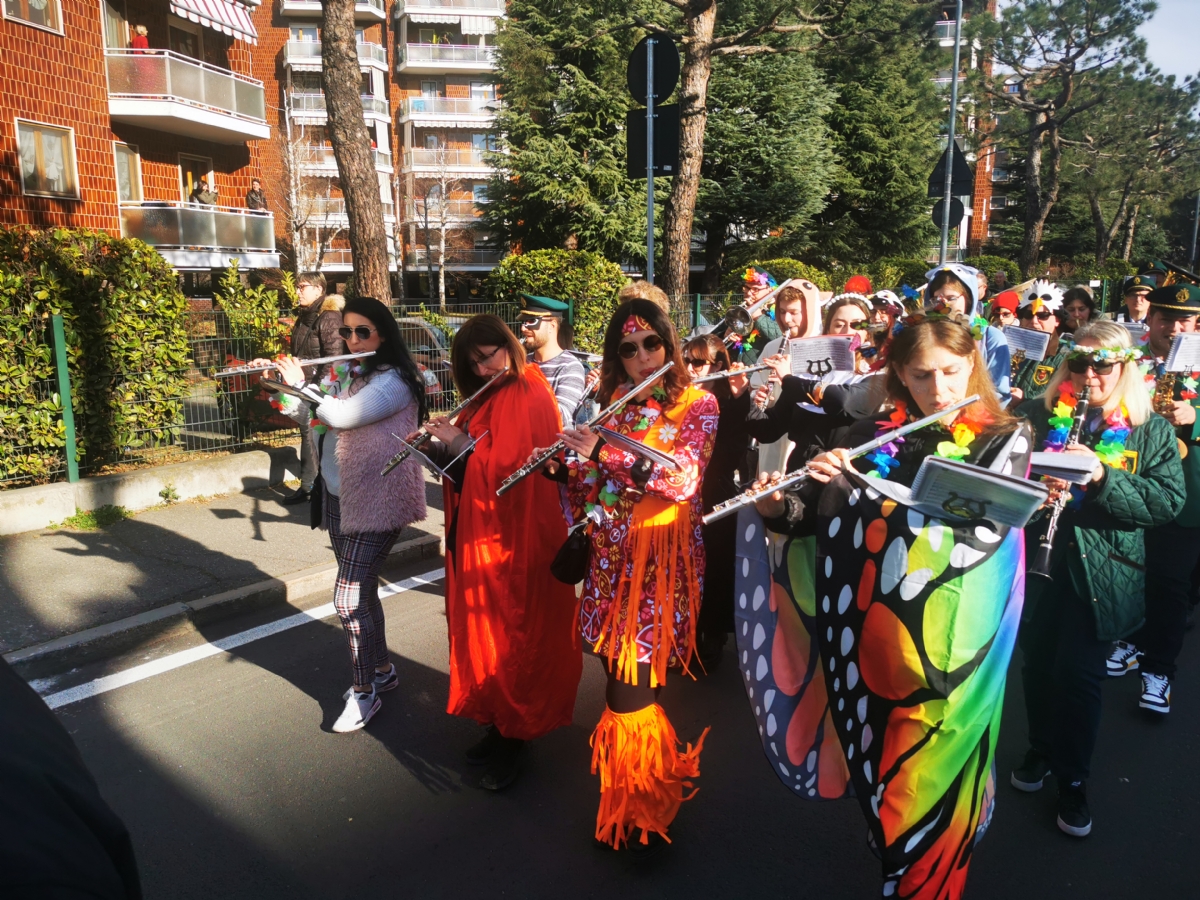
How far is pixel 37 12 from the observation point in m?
16.5

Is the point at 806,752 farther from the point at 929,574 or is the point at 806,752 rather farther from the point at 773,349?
the point at 773,349

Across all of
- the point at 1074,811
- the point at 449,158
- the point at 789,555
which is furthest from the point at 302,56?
the point at 1074,811

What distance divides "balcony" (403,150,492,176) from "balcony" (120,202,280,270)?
28.2m

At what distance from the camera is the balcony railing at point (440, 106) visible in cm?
4988

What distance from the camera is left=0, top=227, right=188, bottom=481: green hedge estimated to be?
6.61 m

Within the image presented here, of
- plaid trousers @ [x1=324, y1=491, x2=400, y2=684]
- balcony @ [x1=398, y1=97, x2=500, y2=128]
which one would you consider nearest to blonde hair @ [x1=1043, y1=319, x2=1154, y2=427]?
plaid trousers @ [x1=324, y1=491, x2=400, y2=684]

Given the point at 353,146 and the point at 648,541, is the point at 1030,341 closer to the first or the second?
the point at 648,541

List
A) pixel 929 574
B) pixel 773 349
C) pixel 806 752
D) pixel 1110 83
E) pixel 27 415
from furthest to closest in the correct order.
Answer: pixel 1110 83, pixel 27 415, pixel 773 349, pixel 806 752, pixel 929 574

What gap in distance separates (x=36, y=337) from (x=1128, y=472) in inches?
284

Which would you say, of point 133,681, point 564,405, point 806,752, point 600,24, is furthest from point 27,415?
point 600,24

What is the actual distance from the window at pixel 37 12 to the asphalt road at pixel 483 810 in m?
16.8

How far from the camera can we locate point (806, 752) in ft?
9.43

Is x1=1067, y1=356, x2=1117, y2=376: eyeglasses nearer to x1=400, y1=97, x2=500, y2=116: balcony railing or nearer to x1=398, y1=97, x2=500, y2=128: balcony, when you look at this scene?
x1=398, y1=97, x2=500, y2=128: balcony

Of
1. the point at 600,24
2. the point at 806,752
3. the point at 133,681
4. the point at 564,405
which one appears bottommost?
the point at 133,681
